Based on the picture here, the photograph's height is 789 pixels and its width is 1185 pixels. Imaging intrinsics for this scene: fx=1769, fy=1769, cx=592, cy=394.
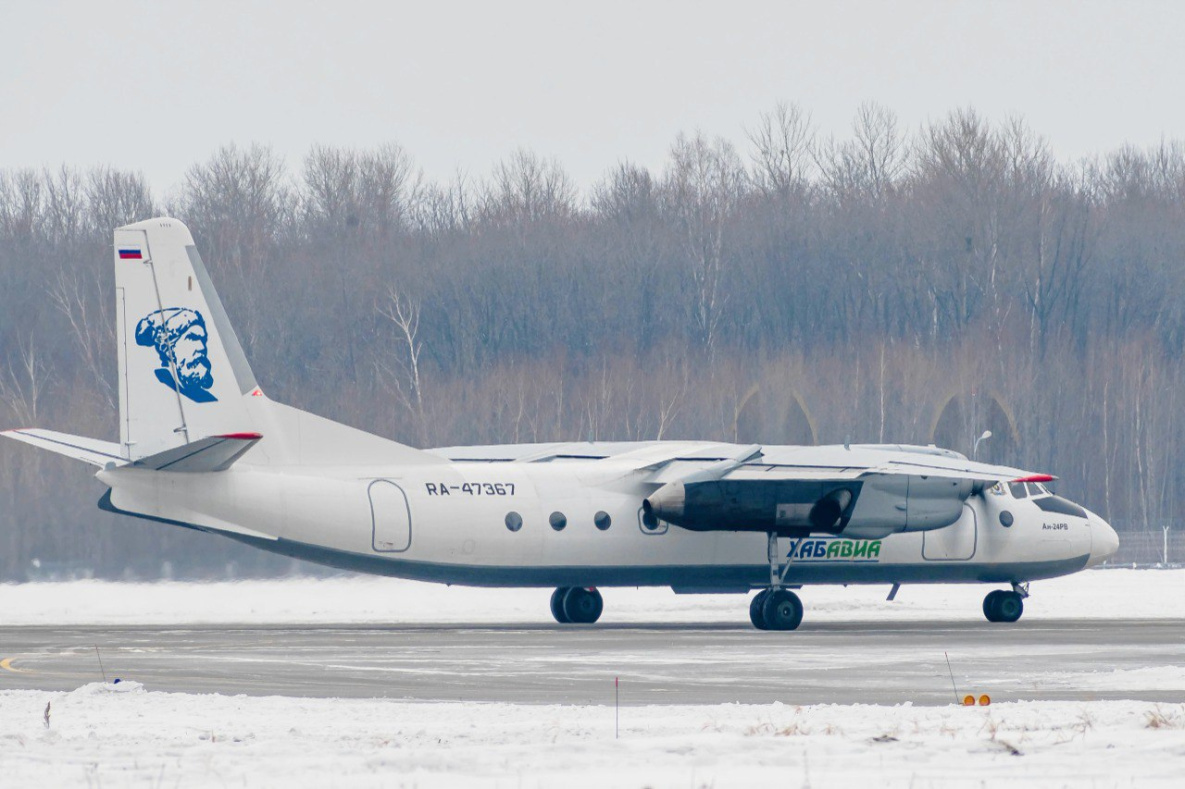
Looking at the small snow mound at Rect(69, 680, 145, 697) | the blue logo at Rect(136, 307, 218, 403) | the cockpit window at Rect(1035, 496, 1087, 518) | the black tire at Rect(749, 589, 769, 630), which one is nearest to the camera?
the small snow mound at Rect(69, 680, 145, 697)

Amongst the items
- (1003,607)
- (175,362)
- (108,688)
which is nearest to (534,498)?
(175,362)

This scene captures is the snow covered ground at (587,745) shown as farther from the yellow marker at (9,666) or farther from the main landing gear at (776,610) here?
the main landing gear at (776,610)

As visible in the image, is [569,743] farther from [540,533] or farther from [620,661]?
[540,533]

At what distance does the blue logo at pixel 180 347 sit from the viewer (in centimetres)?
2827

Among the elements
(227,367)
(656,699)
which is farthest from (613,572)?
(656,699)

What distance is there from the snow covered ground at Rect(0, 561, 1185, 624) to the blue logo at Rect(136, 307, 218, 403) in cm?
688

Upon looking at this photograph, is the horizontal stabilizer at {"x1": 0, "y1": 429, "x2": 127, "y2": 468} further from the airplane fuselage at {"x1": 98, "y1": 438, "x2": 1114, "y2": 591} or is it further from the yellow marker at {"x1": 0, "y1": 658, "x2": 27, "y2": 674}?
the yellow marker at {"x1": 0, "y1": 658, "x2": 27, "y2": 674}

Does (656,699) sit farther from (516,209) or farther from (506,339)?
(516,209)

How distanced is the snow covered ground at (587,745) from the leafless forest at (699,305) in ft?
146


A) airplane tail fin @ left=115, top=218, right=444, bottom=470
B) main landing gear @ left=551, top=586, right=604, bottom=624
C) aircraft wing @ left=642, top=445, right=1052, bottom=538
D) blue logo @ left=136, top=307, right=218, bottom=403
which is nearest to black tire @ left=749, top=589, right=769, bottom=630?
aircraft wing @ left=642, top=445, right=1052, bottom=538

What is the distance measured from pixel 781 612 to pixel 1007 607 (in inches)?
203

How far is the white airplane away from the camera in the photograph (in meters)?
28.1

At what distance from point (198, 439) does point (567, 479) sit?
667cm

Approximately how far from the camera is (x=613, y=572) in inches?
1225
